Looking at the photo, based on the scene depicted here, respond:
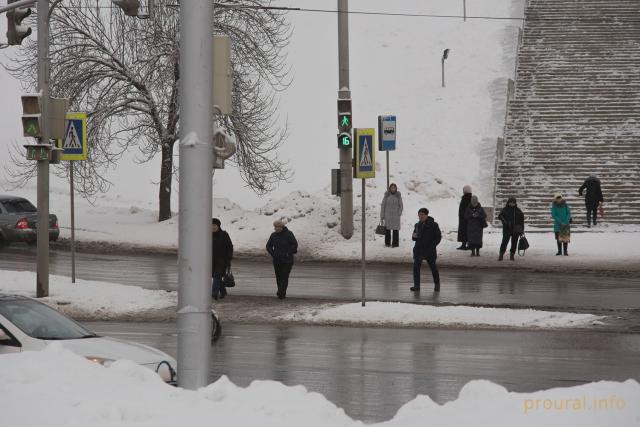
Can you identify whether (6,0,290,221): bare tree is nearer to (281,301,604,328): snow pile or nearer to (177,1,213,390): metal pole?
(281,301,604,328): snow pile

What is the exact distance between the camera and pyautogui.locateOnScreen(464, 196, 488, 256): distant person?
90.4 feet

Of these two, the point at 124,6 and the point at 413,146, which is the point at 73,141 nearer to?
the point at 124,6

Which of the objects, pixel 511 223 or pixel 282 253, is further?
pixel 511 223

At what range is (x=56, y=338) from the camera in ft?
36.1

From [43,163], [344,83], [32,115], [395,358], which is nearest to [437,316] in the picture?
[395,358]

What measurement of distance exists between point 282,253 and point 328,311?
238 centimetres

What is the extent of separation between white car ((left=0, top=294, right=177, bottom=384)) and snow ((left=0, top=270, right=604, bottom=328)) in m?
7.66

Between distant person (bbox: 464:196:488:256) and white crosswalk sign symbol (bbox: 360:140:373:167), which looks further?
distant person (bbox: 464:196:488:256)


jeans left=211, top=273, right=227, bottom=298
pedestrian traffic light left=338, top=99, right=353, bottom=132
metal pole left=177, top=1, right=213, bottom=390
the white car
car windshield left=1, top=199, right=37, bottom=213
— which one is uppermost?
pedestrian traffic light left=338, top=99, right=353, bottom=132

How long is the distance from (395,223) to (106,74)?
9.93 m

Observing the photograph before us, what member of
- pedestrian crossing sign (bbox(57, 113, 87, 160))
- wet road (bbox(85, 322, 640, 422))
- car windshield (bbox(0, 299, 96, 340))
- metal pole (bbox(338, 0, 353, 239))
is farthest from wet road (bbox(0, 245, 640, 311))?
car windshield (bbox(0, 299, 96, 340))

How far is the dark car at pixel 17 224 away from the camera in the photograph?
30.8m

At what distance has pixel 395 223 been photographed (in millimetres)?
28891

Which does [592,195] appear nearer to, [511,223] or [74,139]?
[511,223]
